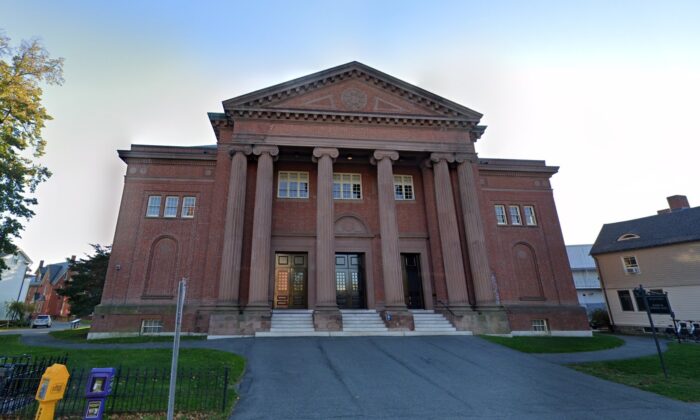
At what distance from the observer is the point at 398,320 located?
56.8ft

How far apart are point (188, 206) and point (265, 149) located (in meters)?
6.15

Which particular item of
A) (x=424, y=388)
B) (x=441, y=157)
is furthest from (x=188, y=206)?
(x=424, y=388)

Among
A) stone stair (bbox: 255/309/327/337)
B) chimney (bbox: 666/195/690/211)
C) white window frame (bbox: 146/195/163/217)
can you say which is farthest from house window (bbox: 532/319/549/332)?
white window frame (bbox: 146/195/163/217)

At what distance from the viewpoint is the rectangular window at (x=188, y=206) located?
20688 mm

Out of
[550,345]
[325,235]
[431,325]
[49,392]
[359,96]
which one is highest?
[359,96]

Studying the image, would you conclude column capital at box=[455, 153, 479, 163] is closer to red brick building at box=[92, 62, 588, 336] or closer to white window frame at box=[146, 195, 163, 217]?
red brick building at box=[92, 62, 588, 336]

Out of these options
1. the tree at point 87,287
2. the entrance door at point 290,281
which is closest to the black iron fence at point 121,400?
the entrance door at point 290,281

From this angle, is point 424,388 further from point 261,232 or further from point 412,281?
point 412,281

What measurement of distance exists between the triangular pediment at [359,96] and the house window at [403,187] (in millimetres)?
4469

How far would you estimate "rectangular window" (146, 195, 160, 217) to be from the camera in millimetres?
20469

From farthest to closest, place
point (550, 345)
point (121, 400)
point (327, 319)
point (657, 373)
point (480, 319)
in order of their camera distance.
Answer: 1. point (480, 319)
2. point (327, 319)
3. point (550, 345)
4. point (657, 373)
5. point (121, 400)

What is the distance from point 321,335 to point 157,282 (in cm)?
1041

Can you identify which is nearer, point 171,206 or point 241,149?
point 241,149

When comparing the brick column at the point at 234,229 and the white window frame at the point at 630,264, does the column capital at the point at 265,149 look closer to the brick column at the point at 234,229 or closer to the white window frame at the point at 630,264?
the brick column at the point at 234,229
